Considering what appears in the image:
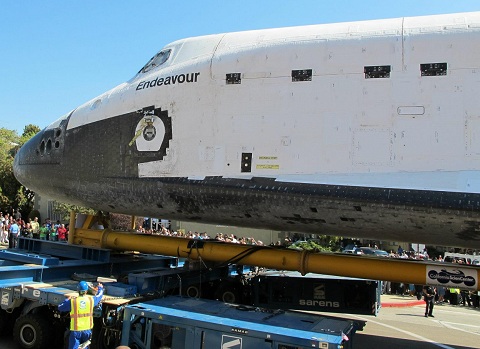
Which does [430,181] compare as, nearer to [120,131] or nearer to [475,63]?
[475,63]

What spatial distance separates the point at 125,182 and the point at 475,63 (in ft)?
16.7

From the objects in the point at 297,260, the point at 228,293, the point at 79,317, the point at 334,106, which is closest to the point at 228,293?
the point at 228,293

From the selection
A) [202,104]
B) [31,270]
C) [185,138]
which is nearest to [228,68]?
[202,104]

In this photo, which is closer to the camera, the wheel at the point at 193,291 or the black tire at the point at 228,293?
the wheel at the point at 193,291

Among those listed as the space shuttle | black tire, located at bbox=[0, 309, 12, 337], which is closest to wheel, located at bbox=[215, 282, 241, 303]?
the space shuttle

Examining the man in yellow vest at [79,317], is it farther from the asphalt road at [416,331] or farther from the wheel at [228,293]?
the wheel at [228,293]

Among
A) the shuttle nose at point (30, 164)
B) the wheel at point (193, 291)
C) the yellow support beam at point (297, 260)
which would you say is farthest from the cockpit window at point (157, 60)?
the wheel at point (193, 291)

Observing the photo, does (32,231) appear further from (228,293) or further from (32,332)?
(32,332)

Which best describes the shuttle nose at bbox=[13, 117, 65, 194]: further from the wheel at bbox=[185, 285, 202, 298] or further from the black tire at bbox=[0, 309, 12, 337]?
the wheel at bbox=[185, 285, 202, 298]

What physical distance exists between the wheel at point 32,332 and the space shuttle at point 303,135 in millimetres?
2023

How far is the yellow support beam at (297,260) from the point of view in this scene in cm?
606

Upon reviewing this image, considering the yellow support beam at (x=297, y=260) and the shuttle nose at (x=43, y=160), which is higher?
the shuttle nose at (x=43, y=160)

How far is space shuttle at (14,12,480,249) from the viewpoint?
561 centimetres

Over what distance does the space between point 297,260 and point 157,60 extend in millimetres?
→ 4084
